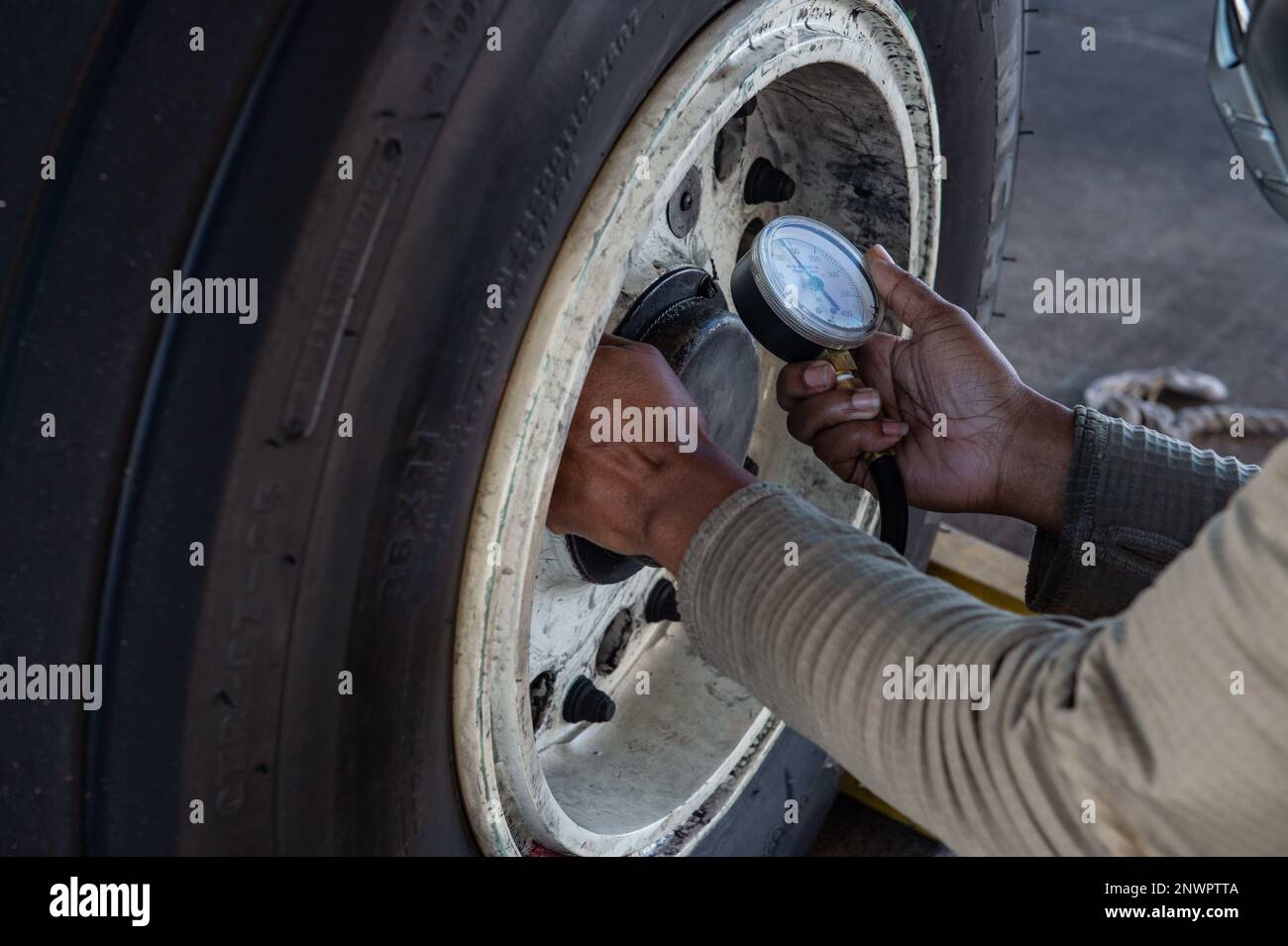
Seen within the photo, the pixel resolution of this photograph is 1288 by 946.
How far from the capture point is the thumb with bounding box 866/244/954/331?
1.24m

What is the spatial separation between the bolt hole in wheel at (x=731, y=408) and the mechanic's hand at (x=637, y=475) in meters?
0.07

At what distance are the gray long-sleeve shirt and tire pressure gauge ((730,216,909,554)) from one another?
26cm

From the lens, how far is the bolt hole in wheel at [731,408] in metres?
0.83

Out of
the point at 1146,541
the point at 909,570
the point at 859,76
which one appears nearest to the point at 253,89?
the point at 909,570

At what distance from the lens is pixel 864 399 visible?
→ 126cm

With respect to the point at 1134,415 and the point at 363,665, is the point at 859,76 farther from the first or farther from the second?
the point at 1134,415

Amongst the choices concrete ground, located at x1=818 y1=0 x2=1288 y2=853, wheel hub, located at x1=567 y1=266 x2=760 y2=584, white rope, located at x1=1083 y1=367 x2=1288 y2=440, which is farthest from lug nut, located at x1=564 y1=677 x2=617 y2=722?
white rope, located at x1=1083 y1=367 x2=1288 y2=440

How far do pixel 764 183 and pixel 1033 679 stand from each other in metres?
0.73

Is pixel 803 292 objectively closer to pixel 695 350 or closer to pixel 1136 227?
pixel 695 350

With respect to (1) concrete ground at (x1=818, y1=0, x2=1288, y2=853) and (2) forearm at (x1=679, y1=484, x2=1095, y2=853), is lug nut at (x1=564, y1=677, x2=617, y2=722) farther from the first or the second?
(1) concrete ground at (x1=818, y1=0, x2=1288, y2=853)

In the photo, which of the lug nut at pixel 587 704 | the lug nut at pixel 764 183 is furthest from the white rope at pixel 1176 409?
the lug nut at pixel 587 704

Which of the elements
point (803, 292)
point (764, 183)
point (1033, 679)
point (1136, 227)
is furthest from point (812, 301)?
point (1136, 227)

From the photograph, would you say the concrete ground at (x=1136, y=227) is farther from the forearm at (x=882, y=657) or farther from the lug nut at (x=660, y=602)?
the forearm at (x=882, y=657)

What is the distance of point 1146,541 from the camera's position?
1.21m
